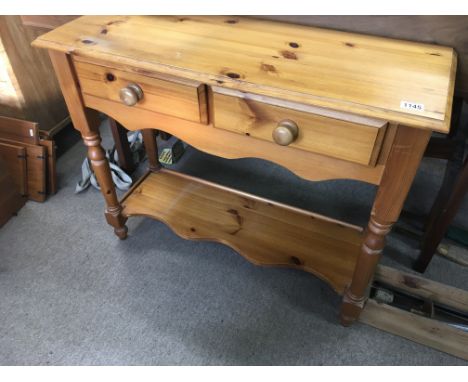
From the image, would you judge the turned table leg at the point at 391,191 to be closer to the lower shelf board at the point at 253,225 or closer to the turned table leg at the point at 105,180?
the lower shelf board at the point at 253,225

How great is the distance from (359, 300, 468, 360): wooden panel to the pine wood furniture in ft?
0.22

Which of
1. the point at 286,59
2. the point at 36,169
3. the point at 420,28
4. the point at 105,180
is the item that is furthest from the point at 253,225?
the point at 36,169

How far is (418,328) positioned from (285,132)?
2.40 feet

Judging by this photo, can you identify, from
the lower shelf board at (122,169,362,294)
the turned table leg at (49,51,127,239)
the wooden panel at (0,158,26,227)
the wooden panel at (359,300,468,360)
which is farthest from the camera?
the wooden panel at (0,158,26,227)

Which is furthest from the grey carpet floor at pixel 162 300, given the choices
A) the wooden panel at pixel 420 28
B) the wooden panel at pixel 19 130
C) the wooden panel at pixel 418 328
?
the wooden panel at pixel 420 28

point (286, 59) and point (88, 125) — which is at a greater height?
point (286, 59)

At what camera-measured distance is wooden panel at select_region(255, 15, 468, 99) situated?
80cm

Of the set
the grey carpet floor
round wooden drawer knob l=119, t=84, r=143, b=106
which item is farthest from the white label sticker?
the grey carpet floor

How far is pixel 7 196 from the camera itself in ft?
4.71

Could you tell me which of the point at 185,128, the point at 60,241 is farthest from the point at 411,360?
the point at 60,241

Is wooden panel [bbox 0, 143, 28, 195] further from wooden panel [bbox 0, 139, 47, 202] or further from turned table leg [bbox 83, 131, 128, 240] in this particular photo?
turned table leg [bbox 83, 131, 128, 240]

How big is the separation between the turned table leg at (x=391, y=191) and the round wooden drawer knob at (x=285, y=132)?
0.18 metres

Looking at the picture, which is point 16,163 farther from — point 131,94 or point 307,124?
point 307,124
